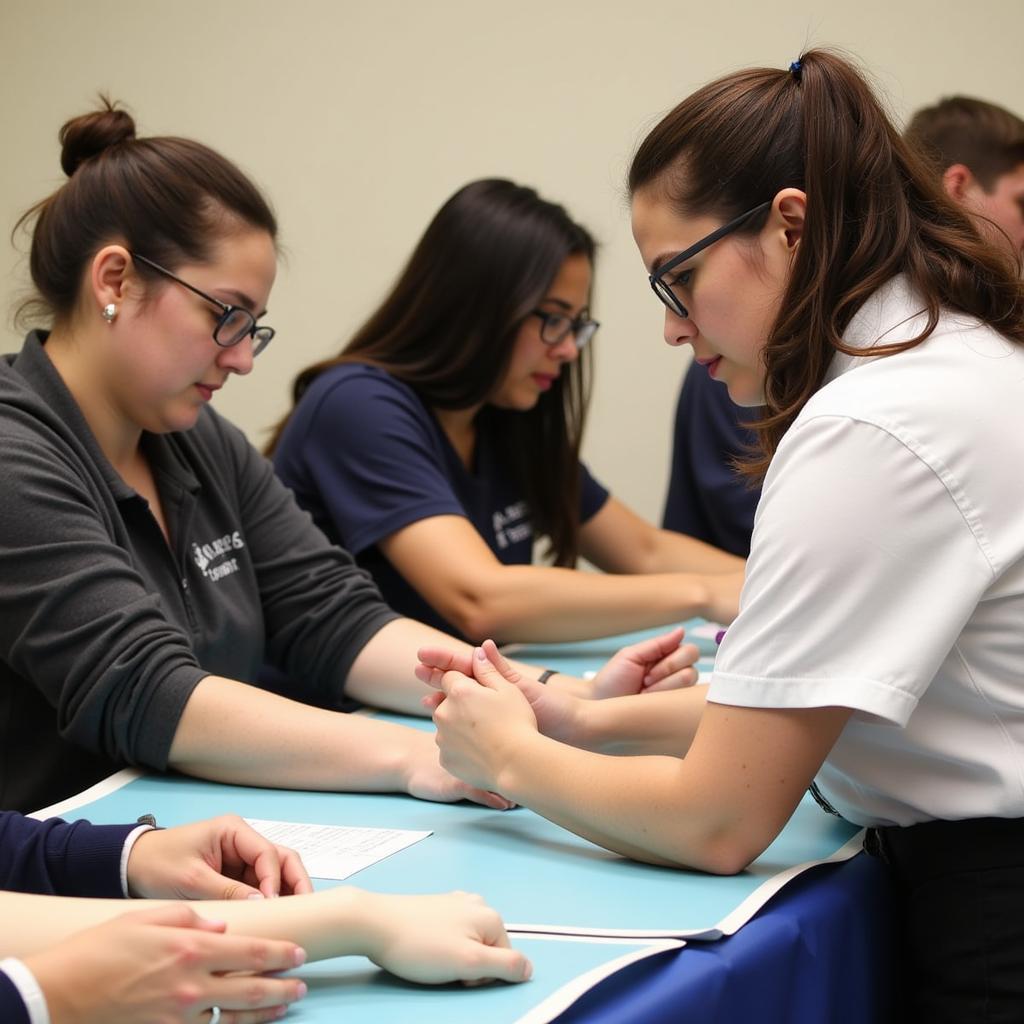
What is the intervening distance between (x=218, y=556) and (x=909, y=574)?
1.08m

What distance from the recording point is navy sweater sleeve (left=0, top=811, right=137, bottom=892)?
3.72ft

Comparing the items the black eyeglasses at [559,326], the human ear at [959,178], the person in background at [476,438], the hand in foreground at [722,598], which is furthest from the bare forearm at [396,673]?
the human ear at [959,178]

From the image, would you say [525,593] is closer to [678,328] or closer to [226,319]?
[226,319]

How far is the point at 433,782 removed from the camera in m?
1.43

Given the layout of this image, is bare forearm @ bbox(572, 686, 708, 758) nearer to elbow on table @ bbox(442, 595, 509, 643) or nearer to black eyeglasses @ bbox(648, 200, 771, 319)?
black eyeglasses @ bbox(648, 200, 771, 319)

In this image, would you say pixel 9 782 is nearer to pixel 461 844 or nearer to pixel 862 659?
pixel 461 844

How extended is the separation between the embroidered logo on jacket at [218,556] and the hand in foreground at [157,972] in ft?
3.09

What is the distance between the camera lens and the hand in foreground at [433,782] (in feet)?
4.56

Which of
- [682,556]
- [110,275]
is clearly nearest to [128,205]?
[110,275]

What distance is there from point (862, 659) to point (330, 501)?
4.60 feet

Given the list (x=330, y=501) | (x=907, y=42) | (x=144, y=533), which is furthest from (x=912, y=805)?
(x=907, y=42)

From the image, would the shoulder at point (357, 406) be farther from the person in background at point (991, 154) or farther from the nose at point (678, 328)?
the person in background at point (991, 154)

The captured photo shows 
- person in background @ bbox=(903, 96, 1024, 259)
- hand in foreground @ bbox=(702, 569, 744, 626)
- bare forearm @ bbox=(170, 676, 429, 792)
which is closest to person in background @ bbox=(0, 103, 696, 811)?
bare forearm @ bbox=(170, 676, 429, 792)

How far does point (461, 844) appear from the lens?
1.28 meters
